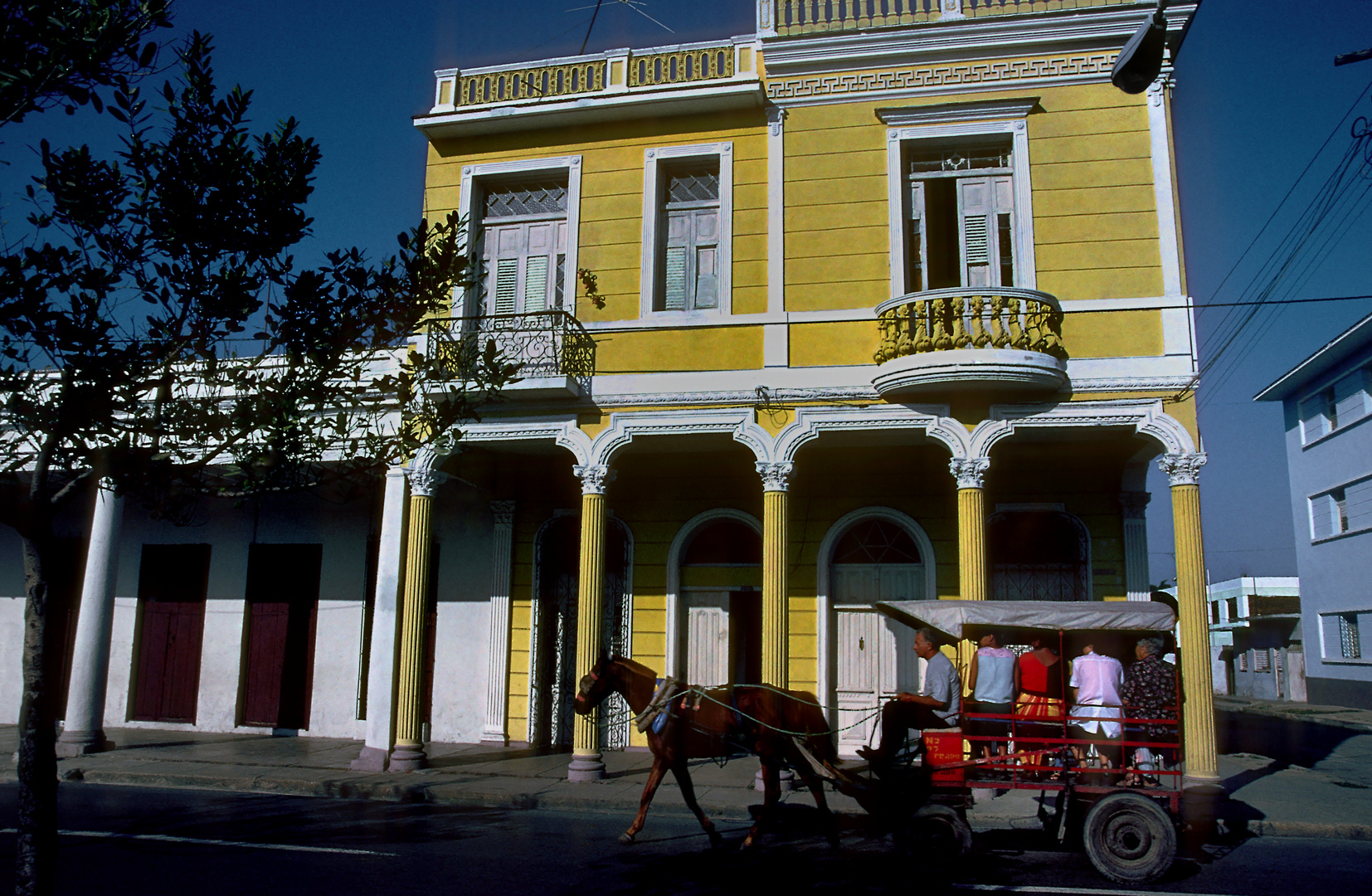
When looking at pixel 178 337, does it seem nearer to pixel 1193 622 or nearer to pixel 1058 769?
pixel 1058 769

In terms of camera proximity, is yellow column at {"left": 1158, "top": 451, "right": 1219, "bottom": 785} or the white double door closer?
yellow column at {"left": 1158, "top": 451, "right": 1219, "bottom": 785}

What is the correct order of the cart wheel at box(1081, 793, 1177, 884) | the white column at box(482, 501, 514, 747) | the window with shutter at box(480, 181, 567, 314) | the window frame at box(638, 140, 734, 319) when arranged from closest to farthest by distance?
the cart wheel at box(1081, 793, 1177, 884) → the window frame at box(638, 140, 734, 319) → the window with shutter at box(480, 181, 567, 314) → the white column at box(482, 501, 514, 747)

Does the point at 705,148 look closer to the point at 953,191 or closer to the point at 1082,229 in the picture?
the point at 953,191

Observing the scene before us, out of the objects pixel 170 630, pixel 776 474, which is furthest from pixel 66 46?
pixel 170 630

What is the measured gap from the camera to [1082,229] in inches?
486

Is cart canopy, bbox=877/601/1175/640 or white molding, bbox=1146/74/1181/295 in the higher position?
Answer: white molding, bbox=1146/74/1181/295

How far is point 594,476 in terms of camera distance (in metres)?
13.0

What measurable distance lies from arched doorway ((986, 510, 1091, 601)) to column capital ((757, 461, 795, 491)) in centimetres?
332

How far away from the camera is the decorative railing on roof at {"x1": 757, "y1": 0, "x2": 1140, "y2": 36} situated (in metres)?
12.9

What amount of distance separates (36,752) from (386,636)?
8.05 meters

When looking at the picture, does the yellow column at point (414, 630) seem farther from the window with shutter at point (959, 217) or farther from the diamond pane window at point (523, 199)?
the window with shutter at point (959, 217)

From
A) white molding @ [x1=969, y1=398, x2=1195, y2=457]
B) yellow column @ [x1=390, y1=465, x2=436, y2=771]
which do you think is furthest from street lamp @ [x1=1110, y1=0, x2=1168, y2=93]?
yellow column @ [x1=390, y1=465, x2=436, y2=771]

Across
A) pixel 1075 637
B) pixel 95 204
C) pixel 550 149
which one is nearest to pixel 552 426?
pixel 550 149

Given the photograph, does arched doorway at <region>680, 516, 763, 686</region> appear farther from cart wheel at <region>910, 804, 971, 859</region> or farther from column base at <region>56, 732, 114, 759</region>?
column base at <region>56, 732, 114, 759</region>
